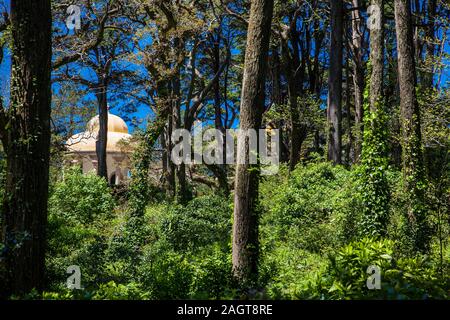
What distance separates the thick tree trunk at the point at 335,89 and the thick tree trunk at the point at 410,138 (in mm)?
7515

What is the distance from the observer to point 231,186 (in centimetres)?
2791

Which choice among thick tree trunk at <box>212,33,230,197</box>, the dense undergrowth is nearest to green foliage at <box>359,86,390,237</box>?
the dense undergrowth

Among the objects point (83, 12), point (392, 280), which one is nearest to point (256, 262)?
point (392, 280)

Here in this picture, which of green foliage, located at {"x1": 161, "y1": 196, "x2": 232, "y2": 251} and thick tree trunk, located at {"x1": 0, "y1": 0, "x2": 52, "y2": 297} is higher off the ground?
thick tree trunk, located at {"x1": 0, "y1": 0, "x2": 52, "y2": 297}

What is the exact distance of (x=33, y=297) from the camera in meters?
5.04

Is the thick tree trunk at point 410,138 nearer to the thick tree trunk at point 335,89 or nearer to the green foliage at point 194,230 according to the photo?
the green foliage at point 194,230

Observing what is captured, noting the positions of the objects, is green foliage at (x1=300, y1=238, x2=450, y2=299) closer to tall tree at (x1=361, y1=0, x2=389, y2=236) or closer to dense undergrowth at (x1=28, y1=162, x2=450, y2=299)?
dense undergrowth at (x1=28, y1=162, x2=450, y2=299)

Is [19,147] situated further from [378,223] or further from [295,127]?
[295,127]

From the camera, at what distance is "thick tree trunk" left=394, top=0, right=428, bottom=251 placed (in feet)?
35.4

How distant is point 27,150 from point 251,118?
145 inches

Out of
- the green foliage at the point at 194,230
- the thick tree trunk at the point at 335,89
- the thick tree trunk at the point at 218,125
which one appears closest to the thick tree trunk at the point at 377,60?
the green foliage at the point at 194,230

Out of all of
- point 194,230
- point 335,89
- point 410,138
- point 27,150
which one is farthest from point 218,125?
point 27,150

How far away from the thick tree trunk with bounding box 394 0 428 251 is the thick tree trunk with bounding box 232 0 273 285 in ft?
14.8
